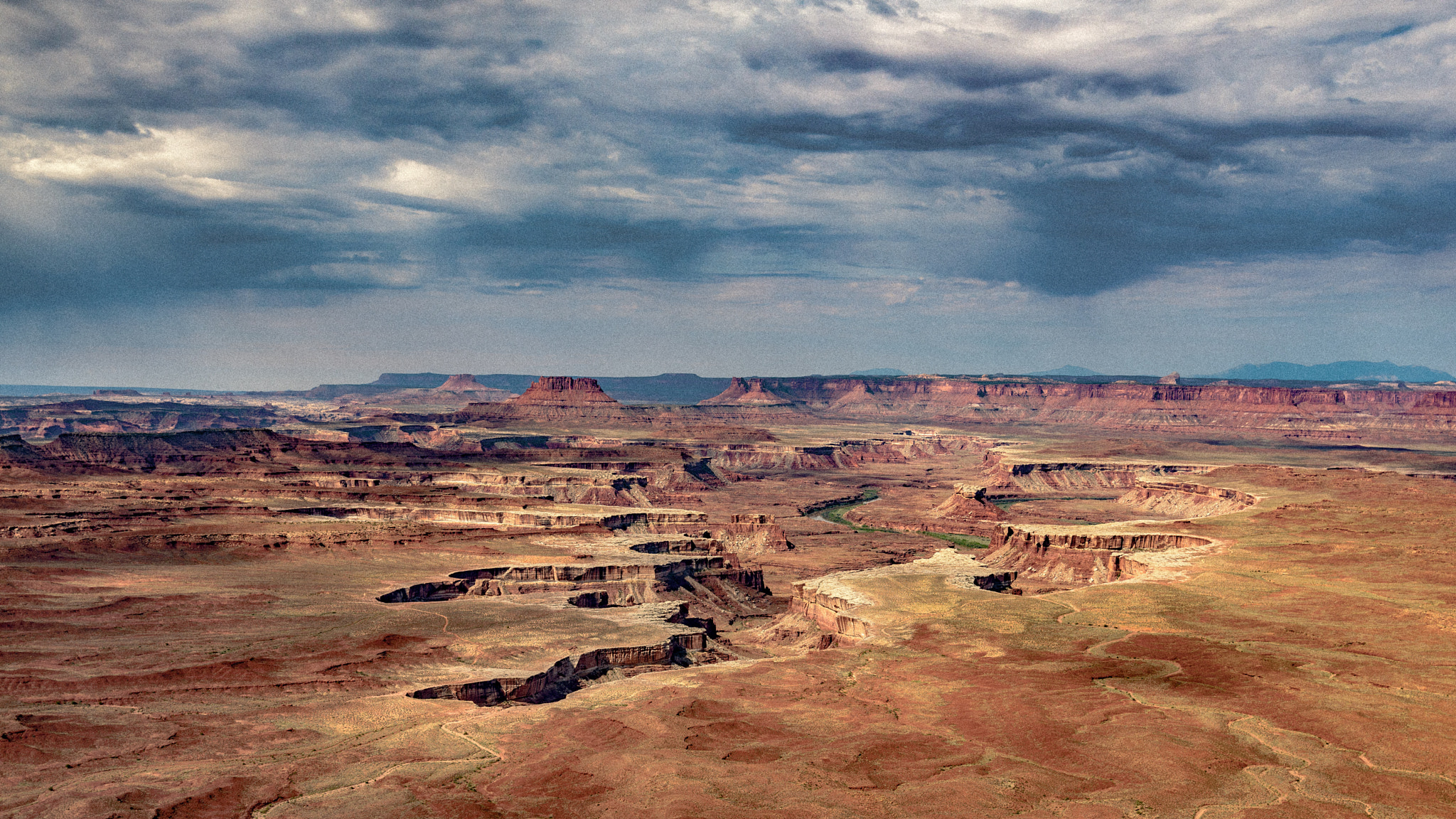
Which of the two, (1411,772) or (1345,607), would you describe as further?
(1345,607)

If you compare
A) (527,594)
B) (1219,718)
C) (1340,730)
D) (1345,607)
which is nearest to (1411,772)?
(1340,730)

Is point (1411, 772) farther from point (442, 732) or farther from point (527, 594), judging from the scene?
point (527, 594)

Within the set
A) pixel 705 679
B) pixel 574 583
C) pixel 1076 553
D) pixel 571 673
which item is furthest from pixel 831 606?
pixel 1076 553

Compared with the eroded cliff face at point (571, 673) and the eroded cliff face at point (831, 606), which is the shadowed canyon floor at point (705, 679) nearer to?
the eroded cliff face at point (571, 673)

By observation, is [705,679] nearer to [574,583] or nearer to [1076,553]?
[574,583]

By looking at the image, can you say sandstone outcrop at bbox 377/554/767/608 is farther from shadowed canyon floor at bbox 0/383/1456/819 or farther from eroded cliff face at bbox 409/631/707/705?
eroded cliff face at bbox 409/631/707/705

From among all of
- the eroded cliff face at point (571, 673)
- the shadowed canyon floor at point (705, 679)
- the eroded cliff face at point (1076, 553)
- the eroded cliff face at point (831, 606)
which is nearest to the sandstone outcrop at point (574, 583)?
the shadowed canyon floor at point (705, 679)
